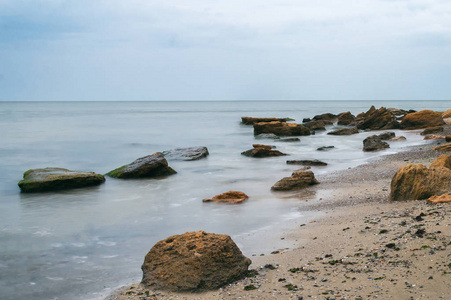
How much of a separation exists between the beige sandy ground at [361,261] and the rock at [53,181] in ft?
25.6

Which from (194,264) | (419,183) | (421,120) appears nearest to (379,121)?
(421,120)

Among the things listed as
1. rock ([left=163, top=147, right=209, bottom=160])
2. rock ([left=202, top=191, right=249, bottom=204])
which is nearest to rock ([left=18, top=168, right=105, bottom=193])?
rock ([left=202, top=191, right=249, bottom=204])

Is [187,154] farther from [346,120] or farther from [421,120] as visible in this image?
[346,120]

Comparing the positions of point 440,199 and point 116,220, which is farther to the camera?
point 116,220

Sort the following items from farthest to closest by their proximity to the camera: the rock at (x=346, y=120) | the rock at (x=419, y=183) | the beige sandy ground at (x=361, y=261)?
1. the rock at (x=346, y=120)
2. the rock at (x=419, y=183)
3. the beige sandy ground at (x=361, y=261)

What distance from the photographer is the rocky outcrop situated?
7492 mm

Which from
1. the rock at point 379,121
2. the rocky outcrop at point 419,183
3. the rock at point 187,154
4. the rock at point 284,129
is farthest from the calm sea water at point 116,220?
the rock at point 379,121

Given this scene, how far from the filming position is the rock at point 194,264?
16.1 feet

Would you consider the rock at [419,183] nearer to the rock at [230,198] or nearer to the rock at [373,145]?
the rock at [230,198]

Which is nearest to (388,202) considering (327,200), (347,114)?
(327,200)

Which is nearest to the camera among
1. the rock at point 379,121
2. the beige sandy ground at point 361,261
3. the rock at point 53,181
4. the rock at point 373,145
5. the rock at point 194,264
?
the beige sandy ground at point 361,261

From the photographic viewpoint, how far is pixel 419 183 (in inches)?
299

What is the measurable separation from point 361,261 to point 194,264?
1908 millimetres

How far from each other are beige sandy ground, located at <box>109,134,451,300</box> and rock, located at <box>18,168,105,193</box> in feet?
25.6
